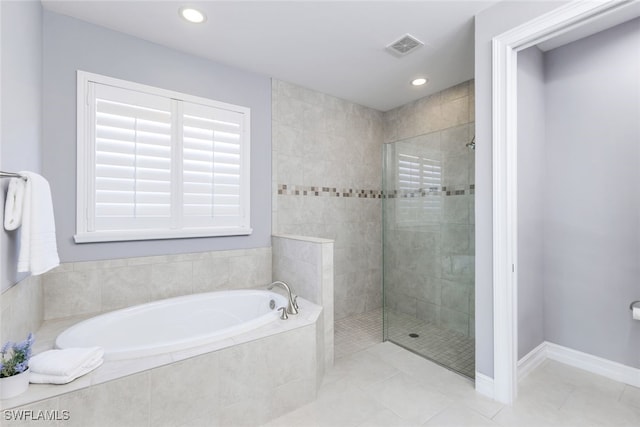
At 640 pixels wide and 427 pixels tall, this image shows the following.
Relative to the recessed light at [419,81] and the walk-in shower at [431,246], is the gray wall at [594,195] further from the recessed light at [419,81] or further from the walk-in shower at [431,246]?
the recessed light at [419,81]

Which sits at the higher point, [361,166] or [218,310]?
[361,166]

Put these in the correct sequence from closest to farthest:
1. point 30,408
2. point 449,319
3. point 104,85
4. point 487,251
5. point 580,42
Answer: point 30,408, point 487,251, point 104,85, point 580,42, point 449,319

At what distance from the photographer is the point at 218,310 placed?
235cm

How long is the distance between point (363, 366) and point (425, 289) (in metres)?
0.92

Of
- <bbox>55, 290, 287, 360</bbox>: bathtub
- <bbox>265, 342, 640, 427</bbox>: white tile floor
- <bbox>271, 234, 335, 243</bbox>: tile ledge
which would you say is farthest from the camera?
<bbox>271, 234, 335, 243</bbox>: tile ledge

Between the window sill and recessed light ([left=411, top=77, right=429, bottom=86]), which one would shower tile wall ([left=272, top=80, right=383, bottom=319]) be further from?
recessed light ([left=411, top=77, right=429, bottom=86])

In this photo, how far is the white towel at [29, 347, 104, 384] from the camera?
1201 millimetres

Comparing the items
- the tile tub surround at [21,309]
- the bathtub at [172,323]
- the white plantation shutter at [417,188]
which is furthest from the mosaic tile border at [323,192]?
the tile tub surround at [21,309]

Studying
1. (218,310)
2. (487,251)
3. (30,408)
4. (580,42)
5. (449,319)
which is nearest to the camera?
(30,408)

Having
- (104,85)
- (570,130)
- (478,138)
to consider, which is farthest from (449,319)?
(104,85)

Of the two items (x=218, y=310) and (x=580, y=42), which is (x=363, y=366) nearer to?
(x=218, y=310)

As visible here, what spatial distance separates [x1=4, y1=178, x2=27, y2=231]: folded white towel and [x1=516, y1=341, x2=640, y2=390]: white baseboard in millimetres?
3142

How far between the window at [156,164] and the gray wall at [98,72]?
67 millimetres

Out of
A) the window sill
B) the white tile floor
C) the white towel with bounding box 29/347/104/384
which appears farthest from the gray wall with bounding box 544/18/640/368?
the white towel with bounding box 29/347/104/384
